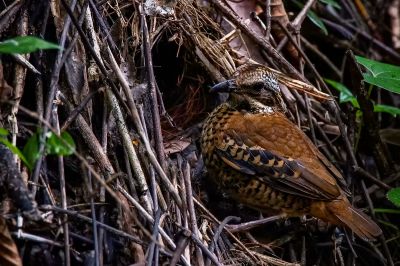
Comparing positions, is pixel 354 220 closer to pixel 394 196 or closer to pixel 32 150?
pixel 394 196

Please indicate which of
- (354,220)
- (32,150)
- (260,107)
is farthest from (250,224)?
(32,150)

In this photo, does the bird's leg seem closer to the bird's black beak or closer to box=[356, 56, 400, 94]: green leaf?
the bird's black beak

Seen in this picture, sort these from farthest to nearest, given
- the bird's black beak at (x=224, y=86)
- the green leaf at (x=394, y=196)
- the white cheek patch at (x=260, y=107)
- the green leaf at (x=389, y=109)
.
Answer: the green leaf at (x=389, y=109), the white cheek patch at (x=260, y=107), the bird's black beak at (x=224, y=86), the green leaf at (x=394, y=196)

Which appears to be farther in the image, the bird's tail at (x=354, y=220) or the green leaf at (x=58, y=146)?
the bird's tail at (x=354, y=220)

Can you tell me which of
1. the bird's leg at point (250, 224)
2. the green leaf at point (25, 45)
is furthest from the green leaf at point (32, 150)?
the bird's leg at point (250, 224)

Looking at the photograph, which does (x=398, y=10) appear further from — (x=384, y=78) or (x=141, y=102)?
(x=141, y=102)

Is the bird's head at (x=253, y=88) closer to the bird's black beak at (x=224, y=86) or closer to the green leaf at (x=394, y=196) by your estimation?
the bird's black beak at (x=224, y=86)
